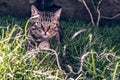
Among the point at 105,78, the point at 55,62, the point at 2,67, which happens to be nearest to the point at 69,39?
the point at 55,62

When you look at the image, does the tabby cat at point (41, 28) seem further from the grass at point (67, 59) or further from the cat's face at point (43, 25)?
the grass at point (67, 59)

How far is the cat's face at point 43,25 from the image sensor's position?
4.01m

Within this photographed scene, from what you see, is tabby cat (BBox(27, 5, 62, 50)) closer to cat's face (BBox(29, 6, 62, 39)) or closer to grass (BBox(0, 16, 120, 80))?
cat's face (BBox(29, 6, 62, 39))

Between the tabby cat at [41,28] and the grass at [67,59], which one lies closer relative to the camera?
the grass at [67,59]

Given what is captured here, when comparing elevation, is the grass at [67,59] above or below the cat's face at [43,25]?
below

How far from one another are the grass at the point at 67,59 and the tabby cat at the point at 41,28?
6.4 inches

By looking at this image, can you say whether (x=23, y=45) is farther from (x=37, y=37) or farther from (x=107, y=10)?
(x=107, y=10)

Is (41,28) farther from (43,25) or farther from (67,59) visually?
(67,59)

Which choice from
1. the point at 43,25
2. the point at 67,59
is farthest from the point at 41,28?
the point at 67,59

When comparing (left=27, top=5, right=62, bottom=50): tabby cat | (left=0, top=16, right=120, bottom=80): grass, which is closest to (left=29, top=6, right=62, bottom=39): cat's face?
(left=27, top=5, right=62, bottom=50): tabby cat

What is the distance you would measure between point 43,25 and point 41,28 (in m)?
Answer: 0.04

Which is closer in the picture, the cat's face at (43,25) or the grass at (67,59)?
the grass at (67,59)

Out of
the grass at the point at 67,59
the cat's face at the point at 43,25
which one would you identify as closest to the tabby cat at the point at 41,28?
the cat's face at the point at 43,25

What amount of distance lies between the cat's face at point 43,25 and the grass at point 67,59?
0.67 feet
